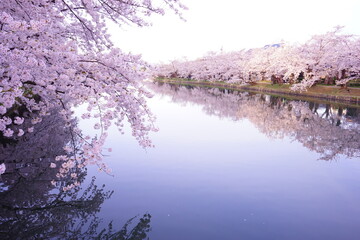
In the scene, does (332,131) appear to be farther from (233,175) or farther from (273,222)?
(273,222)

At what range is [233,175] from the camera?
8.60 meters

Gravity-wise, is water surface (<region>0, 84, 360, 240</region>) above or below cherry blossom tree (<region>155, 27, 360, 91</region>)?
below

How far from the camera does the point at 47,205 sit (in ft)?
19.0

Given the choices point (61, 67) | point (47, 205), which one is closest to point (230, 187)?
point (47, 205)

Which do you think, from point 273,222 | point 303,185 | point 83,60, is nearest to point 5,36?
point 83,60

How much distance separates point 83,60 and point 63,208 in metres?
3.15

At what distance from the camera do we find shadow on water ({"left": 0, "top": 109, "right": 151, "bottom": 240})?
5012 millimetres

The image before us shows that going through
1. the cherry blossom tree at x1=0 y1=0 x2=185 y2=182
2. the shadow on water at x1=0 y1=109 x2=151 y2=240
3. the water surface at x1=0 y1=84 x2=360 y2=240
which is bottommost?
the water surface at x1=0 y1=84 x2=360 y2=240

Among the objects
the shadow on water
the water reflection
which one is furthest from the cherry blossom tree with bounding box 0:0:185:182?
the water reflection

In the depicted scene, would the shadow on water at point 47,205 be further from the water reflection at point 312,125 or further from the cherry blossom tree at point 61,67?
the water reflection at point 312,125

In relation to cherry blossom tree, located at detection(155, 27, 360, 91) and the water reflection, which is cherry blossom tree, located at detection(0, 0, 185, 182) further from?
cherry blossom tree, located at detection(155, 27, 360, 91)

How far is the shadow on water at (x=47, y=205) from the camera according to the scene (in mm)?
5012

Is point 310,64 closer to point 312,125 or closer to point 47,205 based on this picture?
point 312,125

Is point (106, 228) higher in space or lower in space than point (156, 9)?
lower
